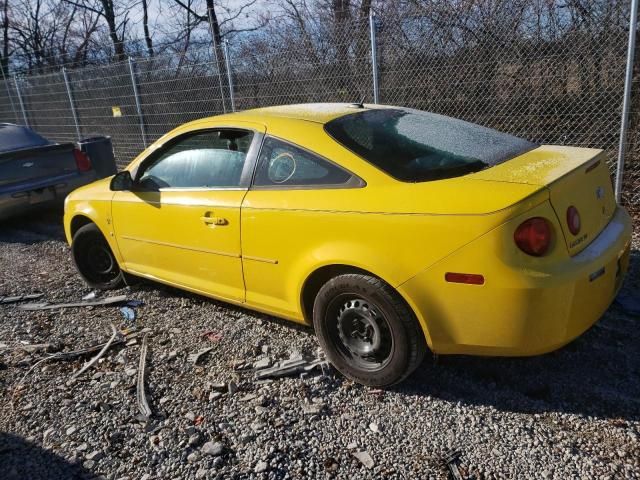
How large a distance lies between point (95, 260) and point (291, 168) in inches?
105

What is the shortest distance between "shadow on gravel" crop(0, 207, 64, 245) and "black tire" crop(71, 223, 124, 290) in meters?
2.18

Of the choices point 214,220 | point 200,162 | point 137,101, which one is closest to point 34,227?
point 137,101

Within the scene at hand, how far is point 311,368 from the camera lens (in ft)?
10.7

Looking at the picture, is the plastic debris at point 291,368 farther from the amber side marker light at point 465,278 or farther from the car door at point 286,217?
the amber side marker light at point 465,278

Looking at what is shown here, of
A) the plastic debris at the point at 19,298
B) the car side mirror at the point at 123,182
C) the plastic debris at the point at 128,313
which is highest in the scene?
the car side mirror at the point at 123,182

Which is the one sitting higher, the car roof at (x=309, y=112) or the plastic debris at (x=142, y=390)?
the car roof at (x=309, y=112)

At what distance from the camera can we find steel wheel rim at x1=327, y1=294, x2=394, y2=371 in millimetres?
2898

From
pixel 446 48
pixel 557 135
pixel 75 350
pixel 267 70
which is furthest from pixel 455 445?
pixel 267 70

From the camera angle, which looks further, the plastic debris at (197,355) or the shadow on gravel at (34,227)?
the shadow on gravel at (34,227)

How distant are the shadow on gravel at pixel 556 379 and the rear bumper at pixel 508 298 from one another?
0.37 metres

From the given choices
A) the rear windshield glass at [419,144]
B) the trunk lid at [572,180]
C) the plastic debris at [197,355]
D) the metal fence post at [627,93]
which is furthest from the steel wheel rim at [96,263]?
the metal fence post at [627,93]

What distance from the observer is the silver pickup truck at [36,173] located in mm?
6981

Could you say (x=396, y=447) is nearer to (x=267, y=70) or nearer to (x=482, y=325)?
(x=482, y=325)

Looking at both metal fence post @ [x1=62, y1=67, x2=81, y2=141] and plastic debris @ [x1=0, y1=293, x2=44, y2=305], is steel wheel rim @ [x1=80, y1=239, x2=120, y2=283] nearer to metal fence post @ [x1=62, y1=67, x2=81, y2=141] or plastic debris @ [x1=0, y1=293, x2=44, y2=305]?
plastic debris @ [x1=0, y1=293, x2=44, y2=305]
